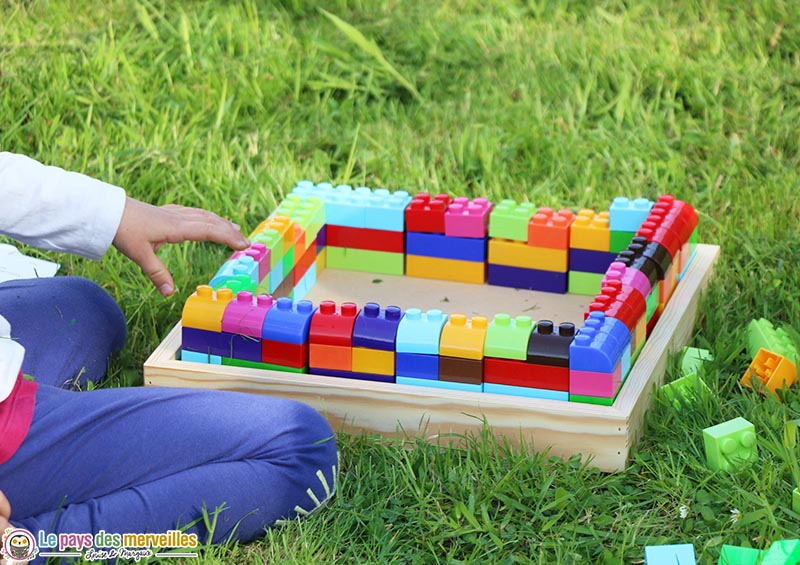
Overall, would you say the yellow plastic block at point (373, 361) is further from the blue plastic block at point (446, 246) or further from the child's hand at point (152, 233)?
the blue plastic block at point (446, 246)

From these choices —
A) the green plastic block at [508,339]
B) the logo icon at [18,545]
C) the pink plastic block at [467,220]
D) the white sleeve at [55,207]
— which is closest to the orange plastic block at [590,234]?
the pink plastic block at [467,220]

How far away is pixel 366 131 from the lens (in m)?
3.20

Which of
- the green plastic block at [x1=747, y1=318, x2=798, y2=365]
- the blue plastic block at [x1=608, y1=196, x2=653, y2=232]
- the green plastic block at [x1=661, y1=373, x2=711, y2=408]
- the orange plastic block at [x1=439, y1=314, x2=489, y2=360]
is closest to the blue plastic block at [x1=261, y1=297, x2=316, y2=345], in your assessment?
the orange plastic block at [x1=439, y1=314, x2=489, y2=360]

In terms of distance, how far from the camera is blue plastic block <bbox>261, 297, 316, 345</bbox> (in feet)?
6.57

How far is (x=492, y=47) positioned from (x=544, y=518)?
6.99 ft

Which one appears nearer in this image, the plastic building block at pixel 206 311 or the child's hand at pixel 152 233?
the child's hand at pixel 152 233

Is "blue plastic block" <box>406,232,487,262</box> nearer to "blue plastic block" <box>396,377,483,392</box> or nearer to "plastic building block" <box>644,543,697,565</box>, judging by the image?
"blue plastic block" <box>396,377,483,392</box>

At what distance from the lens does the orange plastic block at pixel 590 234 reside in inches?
96.3

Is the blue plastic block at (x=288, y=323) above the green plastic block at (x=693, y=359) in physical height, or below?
above

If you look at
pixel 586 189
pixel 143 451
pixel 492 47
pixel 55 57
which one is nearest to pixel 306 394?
pixel 143 451

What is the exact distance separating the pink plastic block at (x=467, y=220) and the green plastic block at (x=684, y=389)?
580 mm

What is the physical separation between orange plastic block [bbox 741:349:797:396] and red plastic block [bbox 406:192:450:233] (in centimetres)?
71

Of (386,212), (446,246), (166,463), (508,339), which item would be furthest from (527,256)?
(166,463)

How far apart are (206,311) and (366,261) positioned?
0.61m
